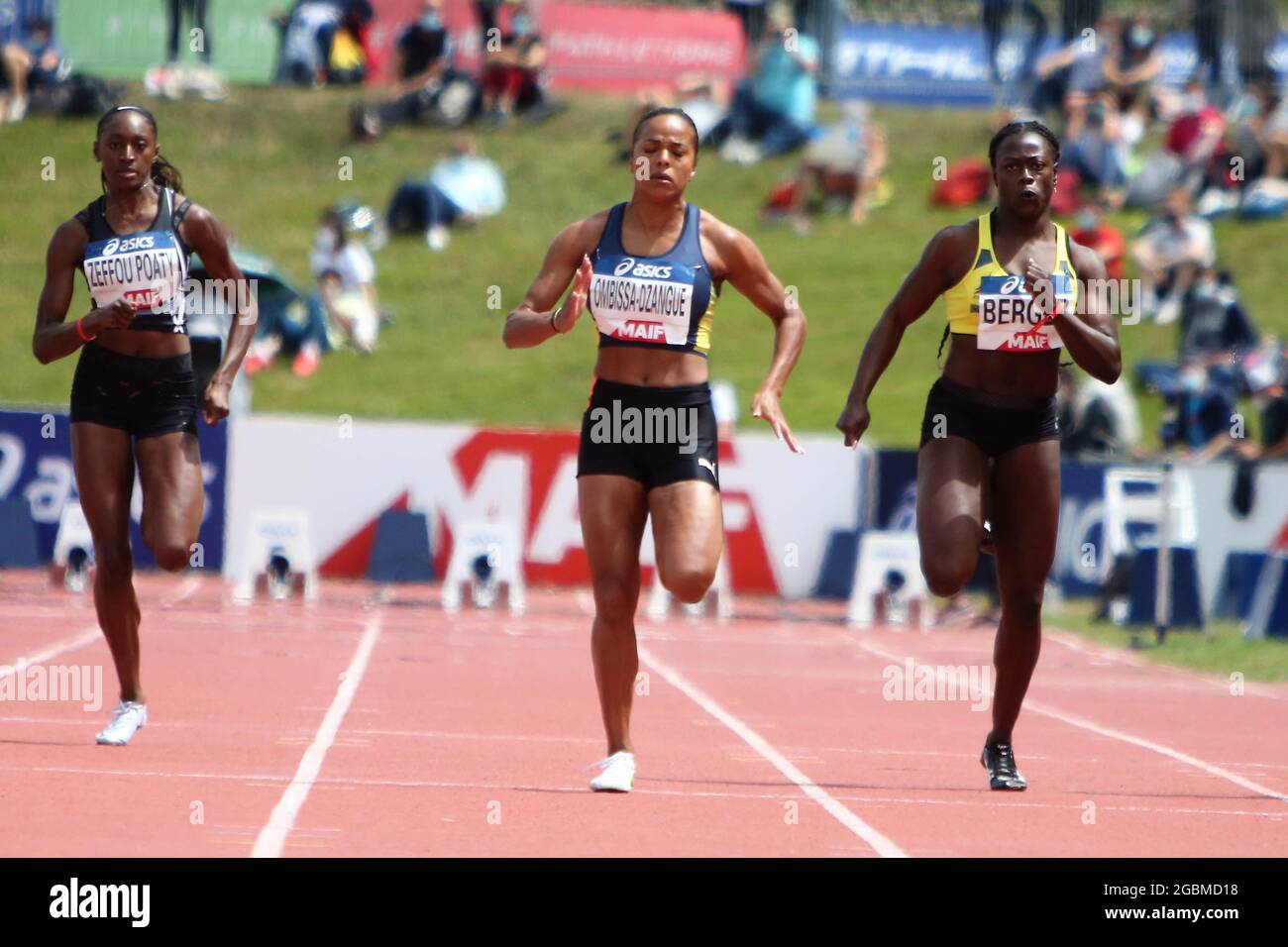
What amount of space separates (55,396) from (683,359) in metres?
16.7

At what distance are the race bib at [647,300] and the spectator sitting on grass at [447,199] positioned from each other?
1931 centimetres

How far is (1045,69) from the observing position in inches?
1069

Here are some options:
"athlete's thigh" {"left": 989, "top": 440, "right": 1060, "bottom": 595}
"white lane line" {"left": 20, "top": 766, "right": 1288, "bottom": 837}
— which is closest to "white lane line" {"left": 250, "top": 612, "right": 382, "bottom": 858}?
"white lane line" {"left": 20, "top": 766, "right": 1288, "bottom": 837}

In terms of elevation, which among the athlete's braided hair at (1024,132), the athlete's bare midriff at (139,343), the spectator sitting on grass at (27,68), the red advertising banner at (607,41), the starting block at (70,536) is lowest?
the starting block at (70,536)

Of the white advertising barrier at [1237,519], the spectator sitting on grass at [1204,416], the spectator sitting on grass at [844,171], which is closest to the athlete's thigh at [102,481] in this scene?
the white advertising barrier at [1237,519]

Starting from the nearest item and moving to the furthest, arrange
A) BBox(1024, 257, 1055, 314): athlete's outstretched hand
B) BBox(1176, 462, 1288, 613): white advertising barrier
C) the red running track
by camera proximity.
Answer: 1. the red running track
2. BBox(1024, 257, 1055, 314): athlete's outstretched hand
3. BBox(1176, 462, 1288, 613): white advertising barrier

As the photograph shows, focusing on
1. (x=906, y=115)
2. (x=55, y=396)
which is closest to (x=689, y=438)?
(x=55, y=396)

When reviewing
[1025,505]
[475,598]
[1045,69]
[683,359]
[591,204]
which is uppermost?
[1045,69]

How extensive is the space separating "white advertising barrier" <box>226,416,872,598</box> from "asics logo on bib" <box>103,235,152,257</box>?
9950 millimetres

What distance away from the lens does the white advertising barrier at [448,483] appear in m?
18.3

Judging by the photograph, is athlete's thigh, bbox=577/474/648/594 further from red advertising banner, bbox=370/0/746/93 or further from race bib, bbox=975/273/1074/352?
red advertising banner, bbox=370/0/746/93

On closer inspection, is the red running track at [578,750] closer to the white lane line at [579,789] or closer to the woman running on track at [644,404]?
the white lane line at [579,789]

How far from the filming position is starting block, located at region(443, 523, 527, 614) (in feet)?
55.9
